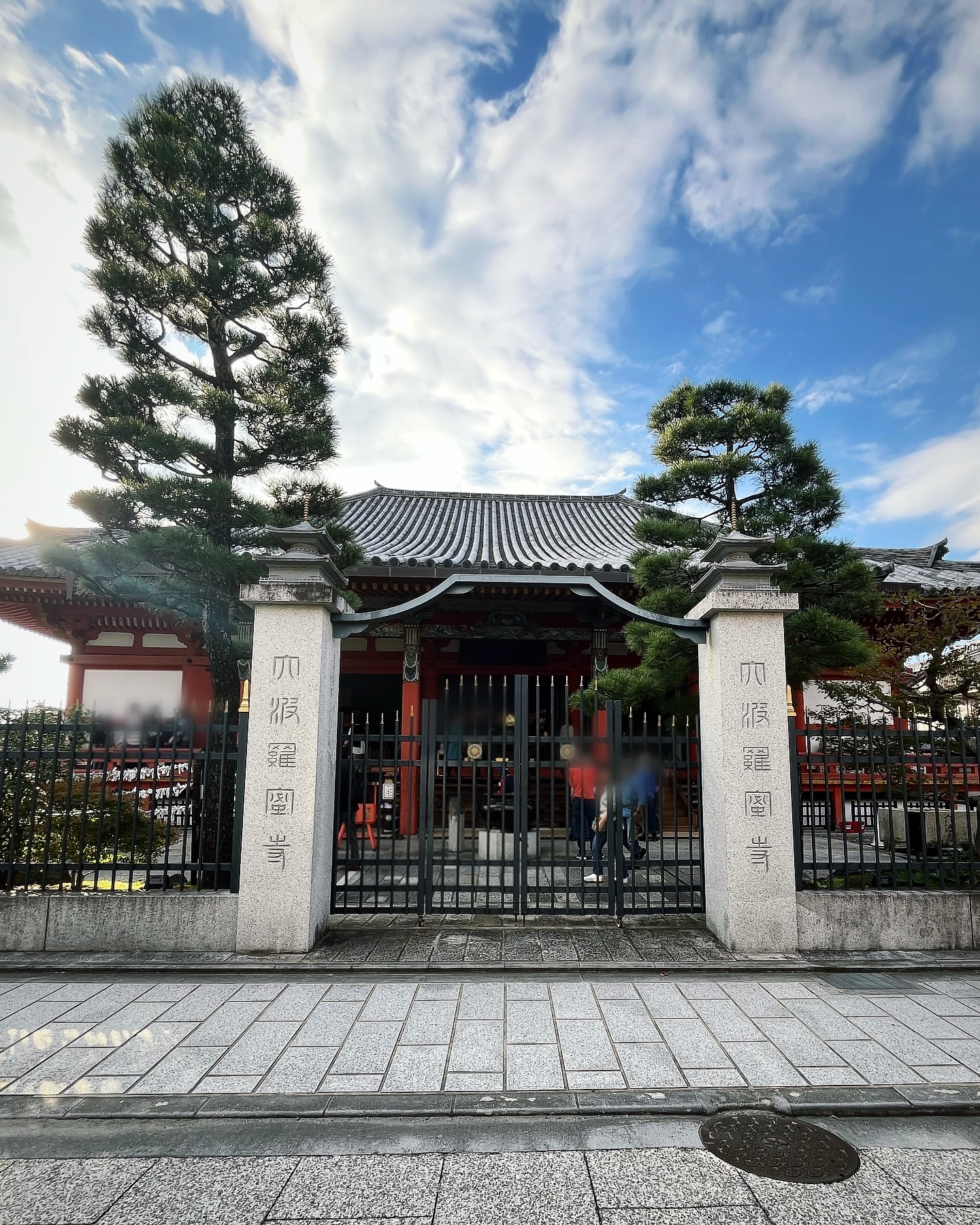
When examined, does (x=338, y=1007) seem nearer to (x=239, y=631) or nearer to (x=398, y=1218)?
(x=398, y=1218)

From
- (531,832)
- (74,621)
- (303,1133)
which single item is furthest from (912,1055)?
(74,621)

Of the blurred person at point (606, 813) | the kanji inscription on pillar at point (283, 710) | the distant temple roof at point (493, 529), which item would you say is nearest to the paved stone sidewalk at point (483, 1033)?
the blurred person at point (606, 813)

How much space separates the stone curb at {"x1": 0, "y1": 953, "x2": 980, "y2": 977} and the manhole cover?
6.47 feet

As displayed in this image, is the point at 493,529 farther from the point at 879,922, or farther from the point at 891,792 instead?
the point at 879,922

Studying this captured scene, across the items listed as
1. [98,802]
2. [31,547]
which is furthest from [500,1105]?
[31,547]

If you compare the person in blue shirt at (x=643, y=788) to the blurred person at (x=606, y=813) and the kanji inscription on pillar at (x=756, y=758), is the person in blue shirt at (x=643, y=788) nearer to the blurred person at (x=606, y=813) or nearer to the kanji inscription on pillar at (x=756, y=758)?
the blurred person at (x=606, y=813)

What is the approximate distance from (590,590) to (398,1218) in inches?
193

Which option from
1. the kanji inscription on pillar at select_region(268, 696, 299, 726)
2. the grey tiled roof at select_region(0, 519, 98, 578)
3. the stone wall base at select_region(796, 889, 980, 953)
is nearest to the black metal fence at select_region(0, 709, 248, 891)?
the kanji inscription on pillar at select_region(268, 696, 299, 726)

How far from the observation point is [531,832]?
10414mm

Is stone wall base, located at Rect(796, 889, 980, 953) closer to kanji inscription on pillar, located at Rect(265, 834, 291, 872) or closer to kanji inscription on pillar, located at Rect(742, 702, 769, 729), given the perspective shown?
kanji inscription on pillar, located at Rect(742, 702, 769, 729)

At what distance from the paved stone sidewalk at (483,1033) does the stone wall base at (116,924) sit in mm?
486

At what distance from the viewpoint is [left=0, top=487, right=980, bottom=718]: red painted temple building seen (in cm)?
1131

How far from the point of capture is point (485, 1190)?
2.70 m

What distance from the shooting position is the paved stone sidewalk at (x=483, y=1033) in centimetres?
356
